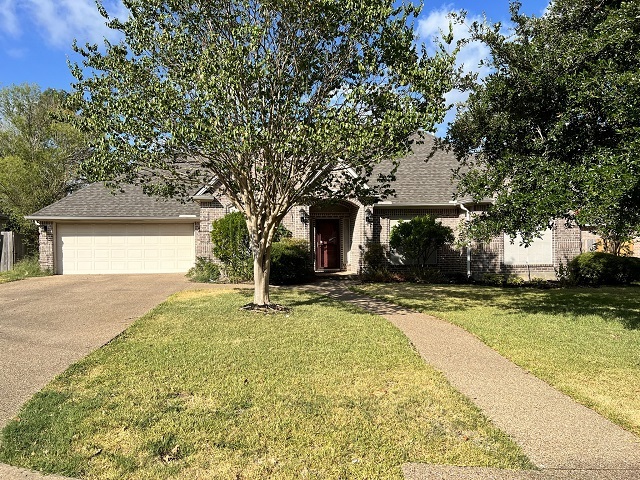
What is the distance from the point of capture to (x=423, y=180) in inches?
735

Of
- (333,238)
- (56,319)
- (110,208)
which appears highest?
(110,208)

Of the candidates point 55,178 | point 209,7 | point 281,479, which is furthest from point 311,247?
point 55,178

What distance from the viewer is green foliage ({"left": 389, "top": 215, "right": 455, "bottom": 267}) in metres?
15.8

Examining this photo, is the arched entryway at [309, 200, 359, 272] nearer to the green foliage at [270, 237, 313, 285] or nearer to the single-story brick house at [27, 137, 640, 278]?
the single-story brick house at [27, 137, 640, 278]

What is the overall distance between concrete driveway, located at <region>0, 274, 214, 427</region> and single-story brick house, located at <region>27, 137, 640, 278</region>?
246 cm

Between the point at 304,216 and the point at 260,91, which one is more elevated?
the point at 260,91

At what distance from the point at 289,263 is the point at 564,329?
29.0 ft

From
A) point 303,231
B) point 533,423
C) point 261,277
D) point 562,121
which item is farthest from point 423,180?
point 533,423

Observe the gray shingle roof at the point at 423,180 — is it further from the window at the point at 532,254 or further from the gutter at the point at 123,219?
the gutter at the point at 123,219

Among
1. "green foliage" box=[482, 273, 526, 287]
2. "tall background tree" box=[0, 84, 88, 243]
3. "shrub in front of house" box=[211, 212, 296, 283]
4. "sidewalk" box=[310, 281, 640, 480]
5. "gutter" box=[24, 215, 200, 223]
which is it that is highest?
"tall background tree" box=[0, 84, 88, 243]

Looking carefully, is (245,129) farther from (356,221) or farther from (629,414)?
(356,221)

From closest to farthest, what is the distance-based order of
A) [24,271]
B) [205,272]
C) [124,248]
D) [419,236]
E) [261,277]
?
[261,277]
[419,236]
[205,272]
[24,271]
[124,248]

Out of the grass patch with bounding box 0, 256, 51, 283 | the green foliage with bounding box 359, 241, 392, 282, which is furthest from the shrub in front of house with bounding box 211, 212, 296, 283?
the grass patch with bounding box 0, 256, 51, 283

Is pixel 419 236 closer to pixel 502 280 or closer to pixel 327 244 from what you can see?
pixel 502 280
